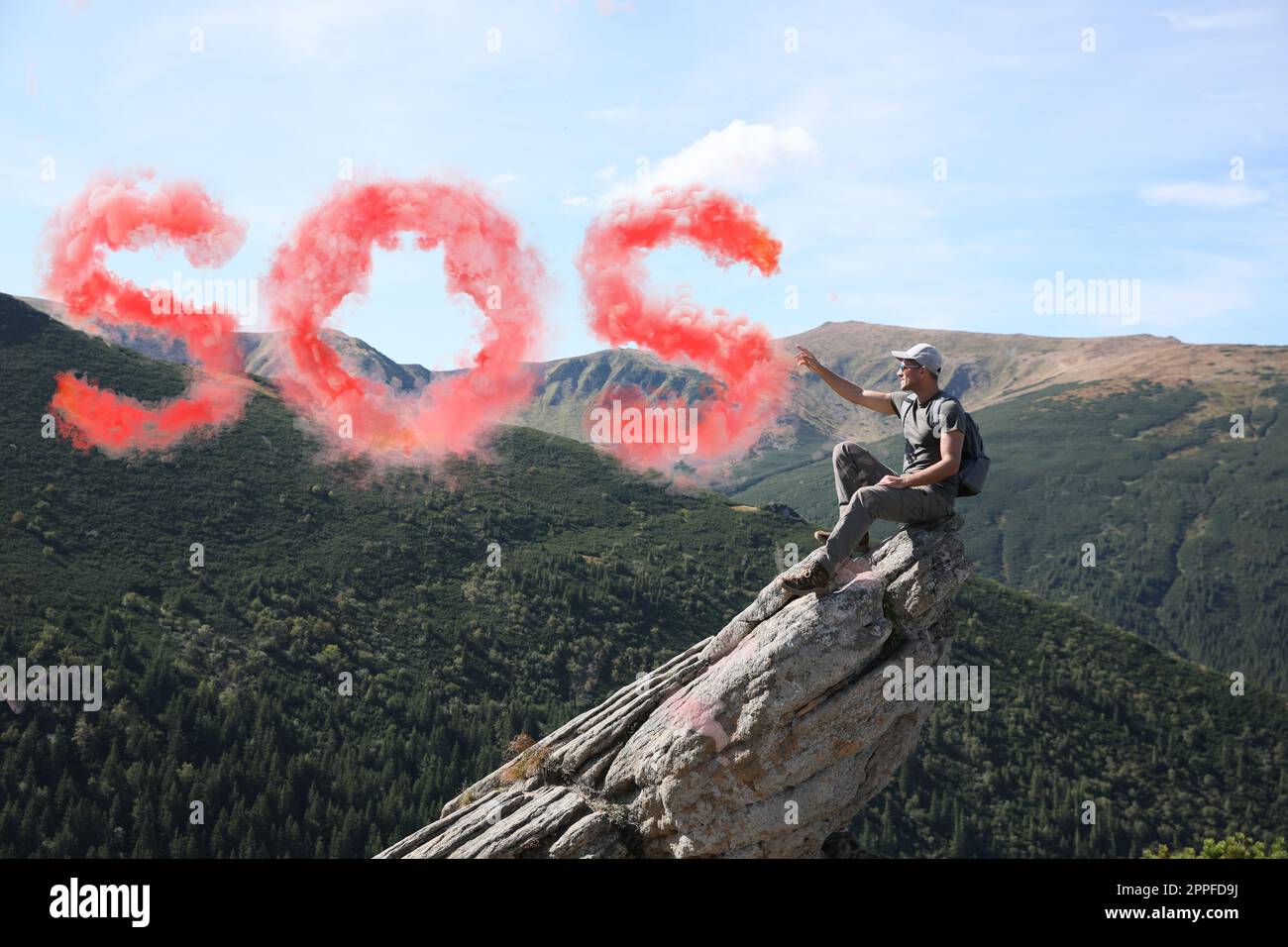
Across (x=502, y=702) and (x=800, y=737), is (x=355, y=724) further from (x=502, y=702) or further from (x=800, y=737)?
(x=800, y=737)

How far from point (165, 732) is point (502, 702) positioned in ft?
148

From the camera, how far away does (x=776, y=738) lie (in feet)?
79.4

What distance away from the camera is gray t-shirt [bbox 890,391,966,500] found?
2353 cm

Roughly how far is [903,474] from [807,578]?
3396 millimetres

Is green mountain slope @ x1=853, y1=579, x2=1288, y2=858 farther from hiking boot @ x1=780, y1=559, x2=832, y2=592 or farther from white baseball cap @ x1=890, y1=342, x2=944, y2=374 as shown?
white baseball cap @ x1=890, y1=342, x2=944, y2=374

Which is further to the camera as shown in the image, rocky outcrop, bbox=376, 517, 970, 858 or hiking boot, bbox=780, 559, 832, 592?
rocky outcrop, bbox=376, 517, 970, 858

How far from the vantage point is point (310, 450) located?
188 m

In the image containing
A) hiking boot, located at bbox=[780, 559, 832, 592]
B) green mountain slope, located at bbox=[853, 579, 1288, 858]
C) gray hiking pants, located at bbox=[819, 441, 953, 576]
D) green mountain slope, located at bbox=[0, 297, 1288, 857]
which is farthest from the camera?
green mountain slope, located at bbox=[853, 579, 1288, 858]

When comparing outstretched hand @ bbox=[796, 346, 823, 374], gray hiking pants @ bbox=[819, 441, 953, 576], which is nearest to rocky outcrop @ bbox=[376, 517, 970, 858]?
gray hiking pants @ bbox=[819, 441, 953, 576]

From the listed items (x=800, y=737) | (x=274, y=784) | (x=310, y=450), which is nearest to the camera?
(x=800, y=737)

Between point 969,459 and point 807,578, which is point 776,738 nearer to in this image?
point 807,578

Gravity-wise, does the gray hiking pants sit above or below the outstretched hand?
below

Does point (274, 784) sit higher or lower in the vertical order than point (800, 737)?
lower
